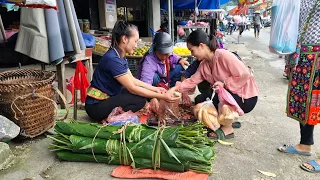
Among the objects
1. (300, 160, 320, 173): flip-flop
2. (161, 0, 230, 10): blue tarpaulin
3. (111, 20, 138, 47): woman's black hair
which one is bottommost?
(300, 160, 320, 173): flip-flop

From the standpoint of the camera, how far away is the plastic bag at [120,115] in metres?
2.96

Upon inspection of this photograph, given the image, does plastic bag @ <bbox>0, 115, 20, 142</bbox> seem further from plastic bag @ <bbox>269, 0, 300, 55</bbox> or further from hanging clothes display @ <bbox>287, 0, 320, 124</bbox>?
hanging clothes display @ <bbox>287, 0, 320, 124</bbox>

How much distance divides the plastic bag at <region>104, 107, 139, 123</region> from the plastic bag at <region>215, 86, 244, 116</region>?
2.99ft

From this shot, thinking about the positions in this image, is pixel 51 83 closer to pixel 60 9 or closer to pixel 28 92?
pixel 28 92

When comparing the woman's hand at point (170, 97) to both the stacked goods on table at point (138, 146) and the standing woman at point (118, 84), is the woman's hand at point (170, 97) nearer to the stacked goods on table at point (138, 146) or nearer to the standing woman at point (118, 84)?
the standing woman at point (118, 84)

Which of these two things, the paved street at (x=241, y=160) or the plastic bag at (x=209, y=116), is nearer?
the paved street at (x=241, y=160)

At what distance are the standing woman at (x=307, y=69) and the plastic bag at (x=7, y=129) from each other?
96.1 inches

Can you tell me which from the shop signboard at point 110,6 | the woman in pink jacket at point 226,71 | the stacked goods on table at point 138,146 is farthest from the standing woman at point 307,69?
the shop signboard at point 110,6

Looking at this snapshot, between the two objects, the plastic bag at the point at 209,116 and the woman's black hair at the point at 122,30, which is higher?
the woman's black hair at the point at 122,30

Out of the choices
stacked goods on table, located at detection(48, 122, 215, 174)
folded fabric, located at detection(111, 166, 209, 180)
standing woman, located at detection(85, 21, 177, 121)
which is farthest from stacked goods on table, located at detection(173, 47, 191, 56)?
folded fabric, located at detection(111, 166, 209, 180)

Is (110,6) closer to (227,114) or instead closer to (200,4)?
(227,114)

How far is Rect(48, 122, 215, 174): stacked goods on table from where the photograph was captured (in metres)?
2.19

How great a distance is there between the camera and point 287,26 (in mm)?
2275

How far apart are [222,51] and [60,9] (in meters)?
1.81
